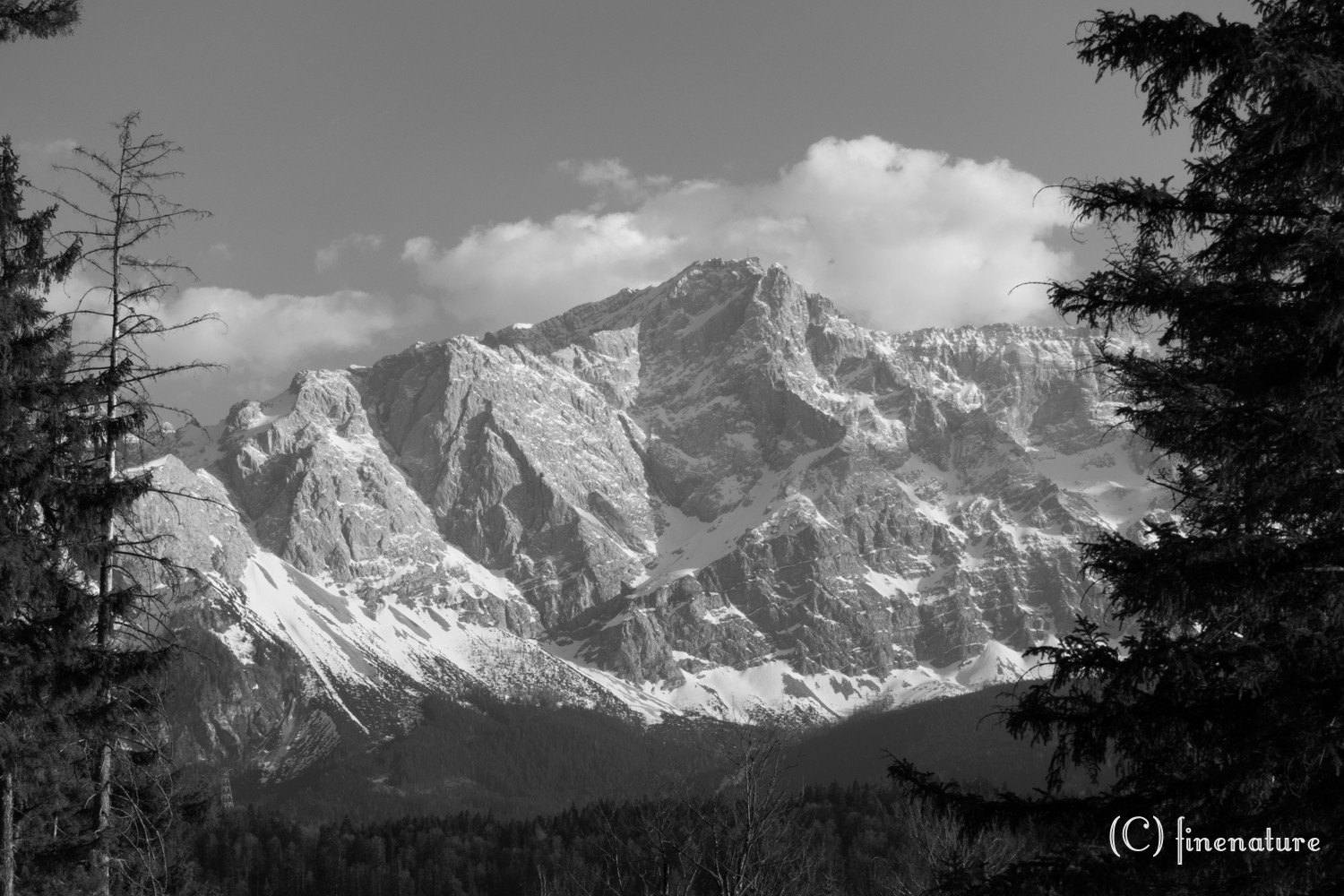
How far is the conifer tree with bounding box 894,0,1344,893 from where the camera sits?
9.99 metres

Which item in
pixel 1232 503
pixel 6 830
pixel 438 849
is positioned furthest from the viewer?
pixel 438 849

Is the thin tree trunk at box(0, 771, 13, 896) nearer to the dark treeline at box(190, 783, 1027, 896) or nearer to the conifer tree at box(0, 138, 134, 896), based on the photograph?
the conifer tree at box(0, 138, 134, 896)

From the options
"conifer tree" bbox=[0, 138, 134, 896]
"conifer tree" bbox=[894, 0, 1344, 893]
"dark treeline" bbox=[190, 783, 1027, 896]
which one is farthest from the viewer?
"dark treeline" bbox=[190, 783, 1027, 896]

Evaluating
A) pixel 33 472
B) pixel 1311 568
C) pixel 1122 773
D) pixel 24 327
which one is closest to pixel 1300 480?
pixel 1311 568

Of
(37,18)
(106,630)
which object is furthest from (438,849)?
(37,18)

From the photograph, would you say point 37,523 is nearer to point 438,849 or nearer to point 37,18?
point 37,18

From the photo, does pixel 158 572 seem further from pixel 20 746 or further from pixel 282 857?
pixel 282 857

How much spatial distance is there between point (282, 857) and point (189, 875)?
447 ft

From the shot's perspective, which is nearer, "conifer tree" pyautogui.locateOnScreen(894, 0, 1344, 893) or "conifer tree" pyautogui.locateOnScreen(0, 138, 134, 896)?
"conifer tree" pyautogui.locateOnScreen(894, 0, 1344, 893)

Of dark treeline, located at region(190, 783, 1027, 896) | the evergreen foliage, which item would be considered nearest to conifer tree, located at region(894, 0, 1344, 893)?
the evergreen foliage

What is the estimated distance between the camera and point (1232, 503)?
11.1 metres

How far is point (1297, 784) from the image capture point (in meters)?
10.1

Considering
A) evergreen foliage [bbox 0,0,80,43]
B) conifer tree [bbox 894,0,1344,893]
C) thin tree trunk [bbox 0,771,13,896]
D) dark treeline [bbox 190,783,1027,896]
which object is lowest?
dark treeline [bbox 190,783,1027,896]

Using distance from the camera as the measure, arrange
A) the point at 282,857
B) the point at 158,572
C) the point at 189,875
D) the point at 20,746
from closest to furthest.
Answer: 1. the point at 20,746
2. the point at 158,572
3. the point at 189,875
4. the point at 282,857
